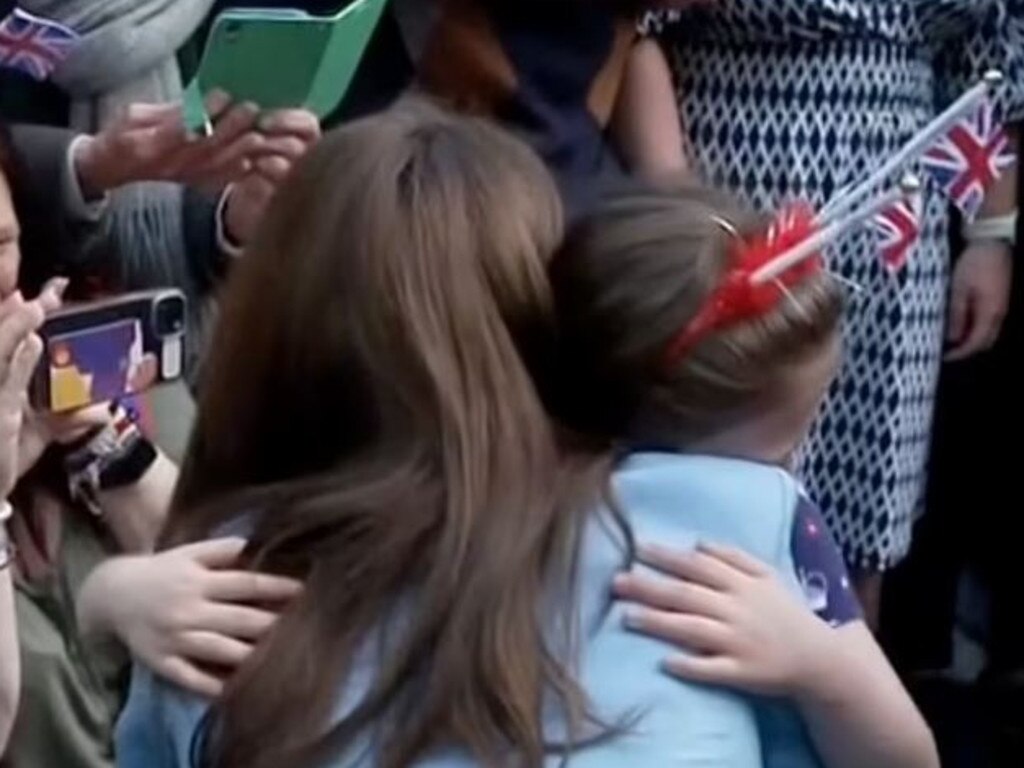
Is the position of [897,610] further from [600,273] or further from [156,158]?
[600,273]

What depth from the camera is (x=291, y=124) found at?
234 cm

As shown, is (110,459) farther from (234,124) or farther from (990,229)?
(990,229)

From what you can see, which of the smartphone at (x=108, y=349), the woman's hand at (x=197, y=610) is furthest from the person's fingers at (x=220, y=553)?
the smartphone at (x=108, y=349)

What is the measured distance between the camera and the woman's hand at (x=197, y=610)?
1.66 meters

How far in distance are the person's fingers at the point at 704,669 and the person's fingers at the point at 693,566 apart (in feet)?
0.15

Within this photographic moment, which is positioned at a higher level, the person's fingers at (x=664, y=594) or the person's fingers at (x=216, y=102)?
the person's fingers at (x=664, y=594)

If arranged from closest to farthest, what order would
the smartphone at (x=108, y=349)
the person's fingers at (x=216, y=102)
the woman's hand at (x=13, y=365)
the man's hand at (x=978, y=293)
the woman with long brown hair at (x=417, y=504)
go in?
the woman with long brown hair at (x=417, y=504) → the woman's hand at (x=13, y=365) → the smartphone at (x=108, y=349) → the person's fingers at (x=216, y=102) → the man's hand at (x=978, y=293)

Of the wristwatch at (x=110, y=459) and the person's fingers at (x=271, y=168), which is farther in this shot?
the person's fingers at (x=271, y=168)

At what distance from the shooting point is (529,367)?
1684mm

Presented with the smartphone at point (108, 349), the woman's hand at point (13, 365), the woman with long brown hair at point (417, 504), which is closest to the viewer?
the woman with long brown hair at point (417, 504)

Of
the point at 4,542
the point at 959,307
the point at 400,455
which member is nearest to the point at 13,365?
the point at 4,542

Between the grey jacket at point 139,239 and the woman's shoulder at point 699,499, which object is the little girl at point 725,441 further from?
the grey jacket at point 139,239

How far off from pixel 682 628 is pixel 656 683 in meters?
0.04

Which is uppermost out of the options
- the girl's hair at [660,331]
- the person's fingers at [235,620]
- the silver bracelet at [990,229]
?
the girl's hair at [660,331]
